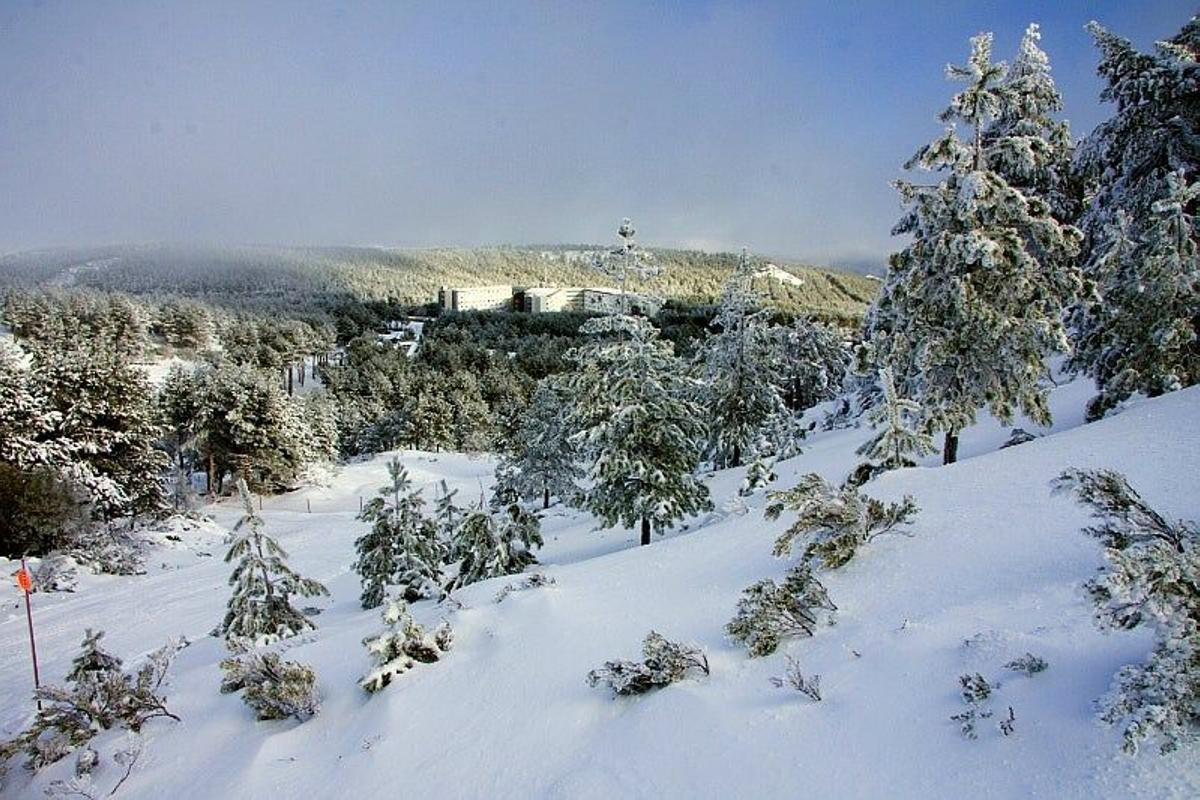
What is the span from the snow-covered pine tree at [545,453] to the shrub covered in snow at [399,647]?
78.0 ft

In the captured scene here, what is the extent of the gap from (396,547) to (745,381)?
15755 mm

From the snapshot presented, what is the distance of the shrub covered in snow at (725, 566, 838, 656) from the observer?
6.25m

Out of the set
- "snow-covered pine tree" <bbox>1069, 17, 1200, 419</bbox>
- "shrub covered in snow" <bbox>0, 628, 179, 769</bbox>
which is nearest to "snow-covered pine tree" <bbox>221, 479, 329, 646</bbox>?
"shrub covered in snow" <bbox>0, 628, 179, 769</bbox>

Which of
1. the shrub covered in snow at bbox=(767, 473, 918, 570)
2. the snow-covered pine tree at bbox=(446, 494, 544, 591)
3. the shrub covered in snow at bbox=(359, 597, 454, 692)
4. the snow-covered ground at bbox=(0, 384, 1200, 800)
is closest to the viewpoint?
the snow-covered ground at bbox=(0, 384, 1200, 800)

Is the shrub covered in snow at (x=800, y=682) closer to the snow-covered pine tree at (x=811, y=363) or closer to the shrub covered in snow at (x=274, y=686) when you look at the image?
the shrub covered in snow at (x=274, y=686)

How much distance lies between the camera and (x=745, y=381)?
2633 cm

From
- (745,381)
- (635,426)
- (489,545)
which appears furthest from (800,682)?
(745,381)

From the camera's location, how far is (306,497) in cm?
3912

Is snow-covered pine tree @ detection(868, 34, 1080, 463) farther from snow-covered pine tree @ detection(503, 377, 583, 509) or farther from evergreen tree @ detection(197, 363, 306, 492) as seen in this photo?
evergreen tree @ detection(197, 363, 306, 492)

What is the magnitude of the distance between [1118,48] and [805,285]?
160295 millimetres

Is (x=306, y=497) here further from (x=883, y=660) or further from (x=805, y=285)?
(x=805, y=285)

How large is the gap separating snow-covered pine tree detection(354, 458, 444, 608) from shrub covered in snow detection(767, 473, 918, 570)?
9.91 m

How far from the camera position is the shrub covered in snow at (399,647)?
25.4 ft

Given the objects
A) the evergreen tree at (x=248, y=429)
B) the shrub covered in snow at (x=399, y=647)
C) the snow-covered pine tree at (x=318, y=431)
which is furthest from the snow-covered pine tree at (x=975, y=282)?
the snow-covered pine tree at (x=318, y=431)
